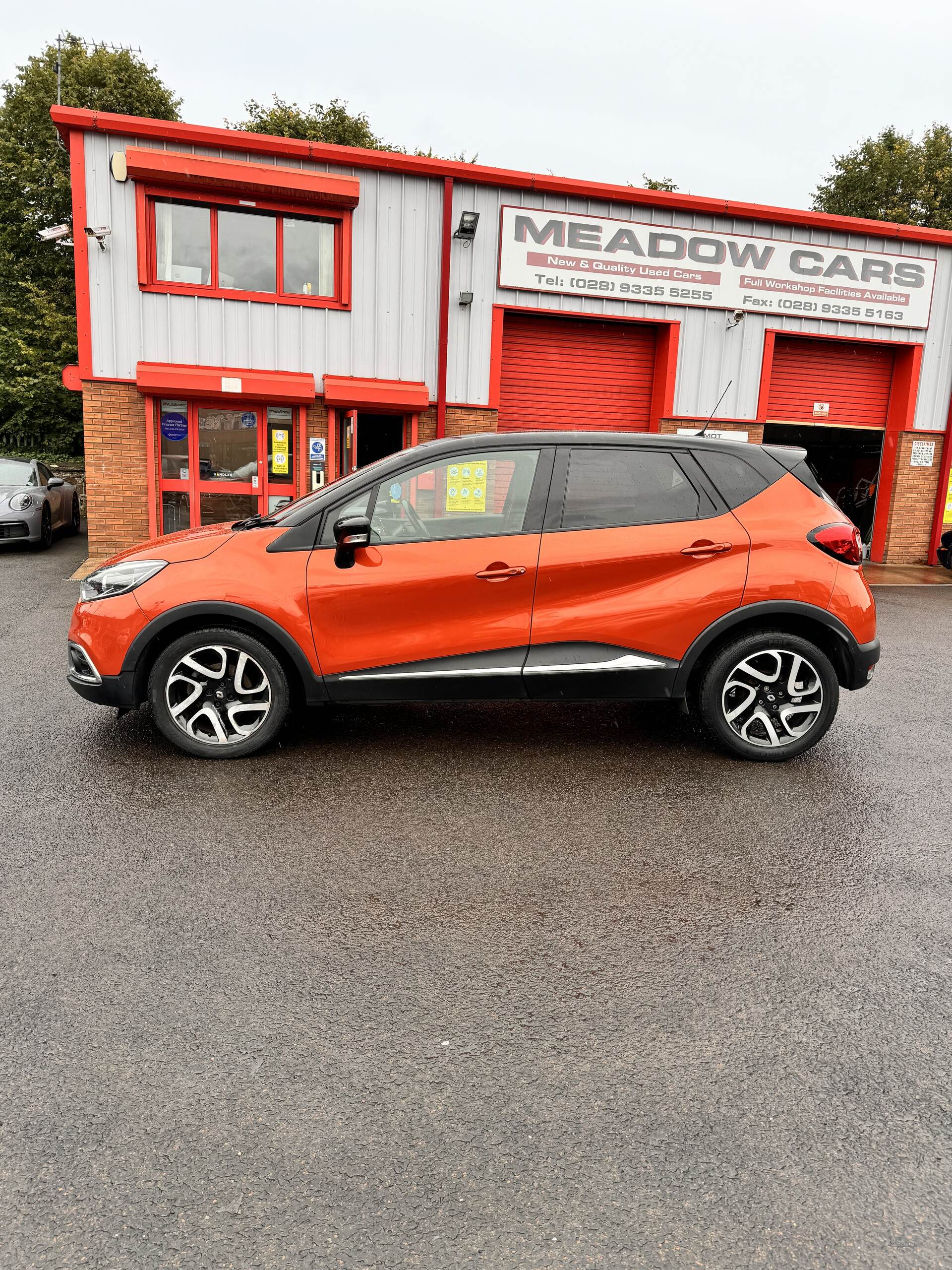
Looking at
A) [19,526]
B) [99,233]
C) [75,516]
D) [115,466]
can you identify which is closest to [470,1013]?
[115,466]

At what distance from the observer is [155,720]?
4.62m

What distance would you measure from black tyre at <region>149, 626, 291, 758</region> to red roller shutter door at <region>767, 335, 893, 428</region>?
12366mm

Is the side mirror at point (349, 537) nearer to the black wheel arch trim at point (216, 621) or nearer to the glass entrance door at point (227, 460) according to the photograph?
the black wheel arch trim at point (216, 621)

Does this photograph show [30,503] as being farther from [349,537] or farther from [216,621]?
[349,537]

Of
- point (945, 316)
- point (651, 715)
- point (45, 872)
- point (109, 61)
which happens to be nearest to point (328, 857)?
point (45, 872)

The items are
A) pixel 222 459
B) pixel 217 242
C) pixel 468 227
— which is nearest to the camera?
pixel 217 242

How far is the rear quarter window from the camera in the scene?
4797 millimetres

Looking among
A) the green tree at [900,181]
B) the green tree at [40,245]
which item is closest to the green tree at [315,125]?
the green tree at [40,245]

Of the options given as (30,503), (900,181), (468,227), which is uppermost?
(900,181)

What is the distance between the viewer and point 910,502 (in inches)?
603

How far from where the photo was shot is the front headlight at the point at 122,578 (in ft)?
14.9

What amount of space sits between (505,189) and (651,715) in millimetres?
10053

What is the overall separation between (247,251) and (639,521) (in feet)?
33.0

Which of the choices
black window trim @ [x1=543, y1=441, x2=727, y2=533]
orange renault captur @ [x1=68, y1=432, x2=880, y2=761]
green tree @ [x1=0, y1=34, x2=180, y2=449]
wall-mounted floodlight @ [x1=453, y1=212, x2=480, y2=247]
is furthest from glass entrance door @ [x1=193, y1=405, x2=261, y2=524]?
green tree @ [x1=0, y1=34, x2=180, y2=449]
